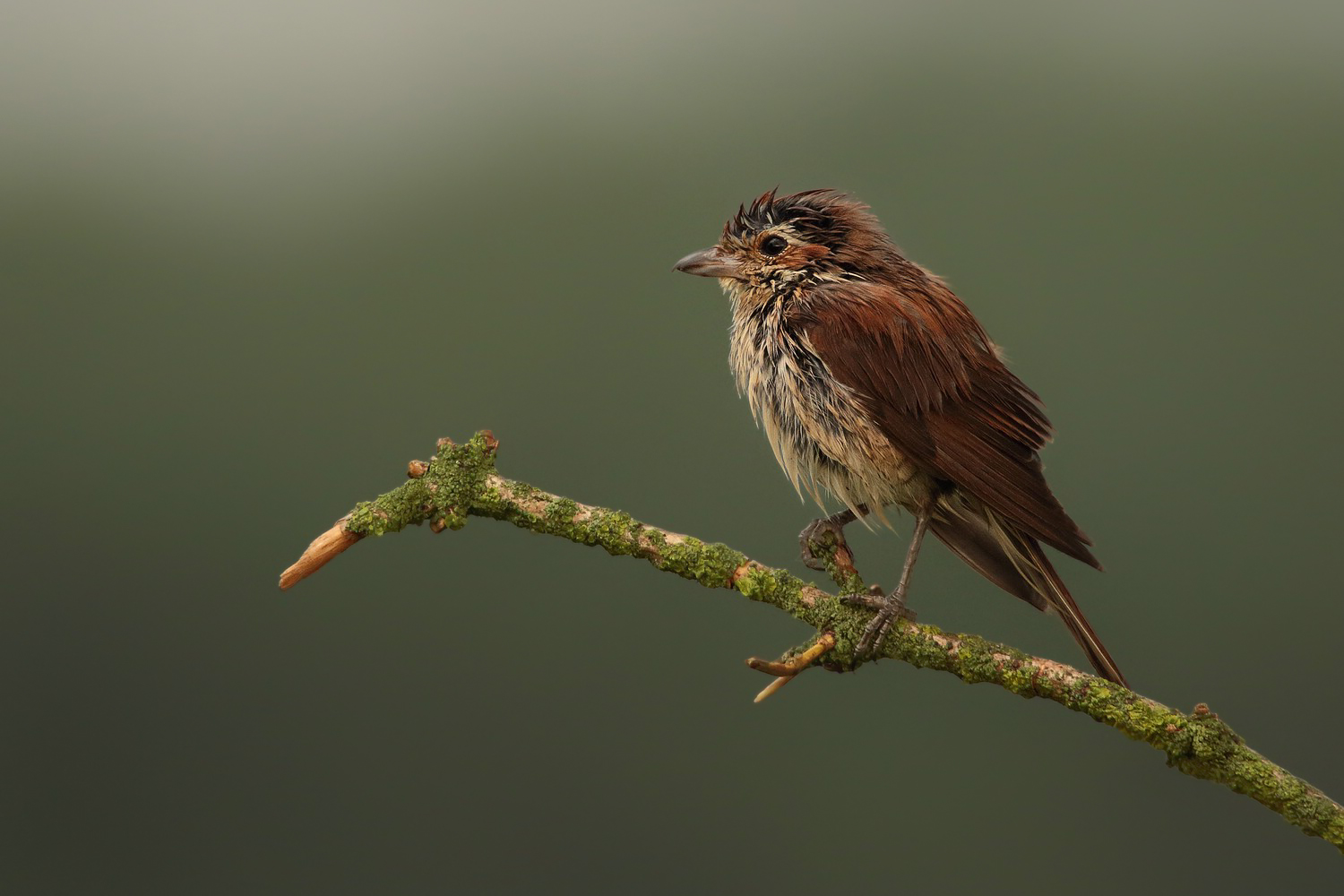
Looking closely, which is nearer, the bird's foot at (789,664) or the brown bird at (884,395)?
the bird's foot at (789,664)

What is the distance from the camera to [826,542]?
2936 mm

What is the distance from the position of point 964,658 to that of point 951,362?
2.56 feet

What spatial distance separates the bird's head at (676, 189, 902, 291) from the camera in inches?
120

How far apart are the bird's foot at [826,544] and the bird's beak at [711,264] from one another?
2.46 feet

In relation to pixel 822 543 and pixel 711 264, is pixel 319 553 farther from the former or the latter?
pixel 711 264

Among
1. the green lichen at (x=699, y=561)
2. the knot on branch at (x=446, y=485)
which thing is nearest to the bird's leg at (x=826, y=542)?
the green lichen at (x=699, y=561)

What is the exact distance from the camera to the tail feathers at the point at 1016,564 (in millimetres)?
2719

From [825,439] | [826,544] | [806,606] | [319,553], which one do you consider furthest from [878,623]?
[319,553]

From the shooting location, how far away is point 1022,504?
9.12 feet

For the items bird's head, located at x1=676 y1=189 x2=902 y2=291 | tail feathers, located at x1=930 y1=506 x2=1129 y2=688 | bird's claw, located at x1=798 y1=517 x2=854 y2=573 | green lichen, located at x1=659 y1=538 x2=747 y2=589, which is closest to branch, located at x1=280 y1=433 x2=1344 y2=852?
green lichen, located at x1=659 y1=538 x2=747 y2=589

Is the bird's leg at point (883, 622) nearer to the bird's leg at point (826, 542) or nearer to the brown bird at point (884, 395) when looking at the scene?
the brown bird at point (884, 395)

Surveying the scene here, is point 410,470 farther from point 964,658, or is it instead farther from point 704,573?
point 964,658

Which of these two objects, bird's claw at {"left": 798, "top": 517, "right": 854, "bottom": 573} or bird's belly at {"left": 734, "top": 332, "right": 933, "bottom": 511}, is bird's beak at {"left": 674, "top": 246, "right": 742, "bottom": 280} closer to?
bird's belly at {"left": 734, "top": 332, "right": 933, "bottom": 511}

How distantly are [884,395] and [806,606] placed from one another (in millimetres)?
579
